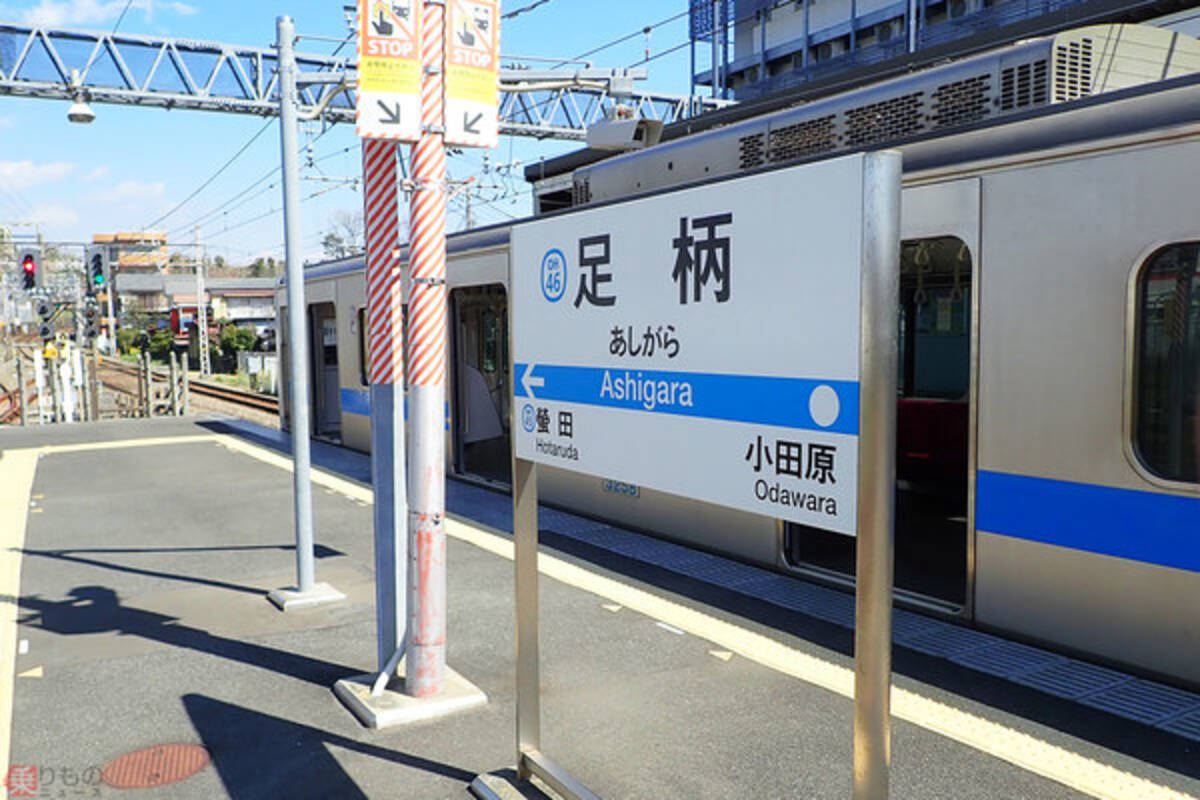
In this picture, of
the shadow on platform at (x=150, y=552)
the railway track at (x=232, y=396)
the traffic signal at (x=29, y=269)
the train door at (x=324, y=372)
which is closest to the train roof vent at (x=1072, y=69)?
the shadow on platform at (x=150, y=552)

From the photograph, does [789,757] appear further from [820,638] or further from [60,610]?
[60,610]

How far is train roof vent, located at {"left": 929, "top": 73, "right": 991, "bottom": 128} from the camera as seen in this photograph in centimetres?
543

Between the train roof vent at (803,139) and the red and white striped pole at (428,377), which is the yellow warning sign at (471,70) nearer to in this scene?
the red and white striped pole at (428,377)

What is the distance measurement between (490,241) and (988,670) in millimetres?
6346

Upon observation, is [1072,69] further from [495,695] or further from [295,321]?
[295,321]

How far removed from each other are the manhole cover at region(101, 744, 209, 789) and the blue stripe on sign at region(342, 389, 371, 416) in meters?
8.72

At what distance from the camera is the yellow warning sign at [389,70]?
4.23 meters

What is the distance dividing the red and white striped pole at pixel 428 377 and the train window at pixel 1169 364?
3226mm

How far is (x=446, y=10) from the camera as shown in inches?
172

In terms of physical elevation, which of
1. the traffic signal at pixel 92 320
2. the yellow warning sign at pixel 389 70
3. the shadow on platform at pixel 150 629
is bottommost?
the shadow on platform at pixel 150 629

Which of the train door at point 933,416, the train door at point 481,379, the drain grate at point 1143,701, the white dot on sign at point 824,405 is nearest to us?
the white dot on sign at point 824,405

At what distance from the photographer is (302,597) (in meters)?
6.08

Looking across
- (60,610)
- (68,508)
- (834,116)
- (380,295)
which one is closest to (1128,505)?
(834,116)

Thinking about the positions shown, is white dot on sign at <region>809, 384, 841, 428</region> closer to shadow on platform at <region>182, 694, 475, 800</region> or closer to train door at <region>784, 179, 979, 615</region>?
shadow on platform at <region>182, 694, 475, 800</region>
